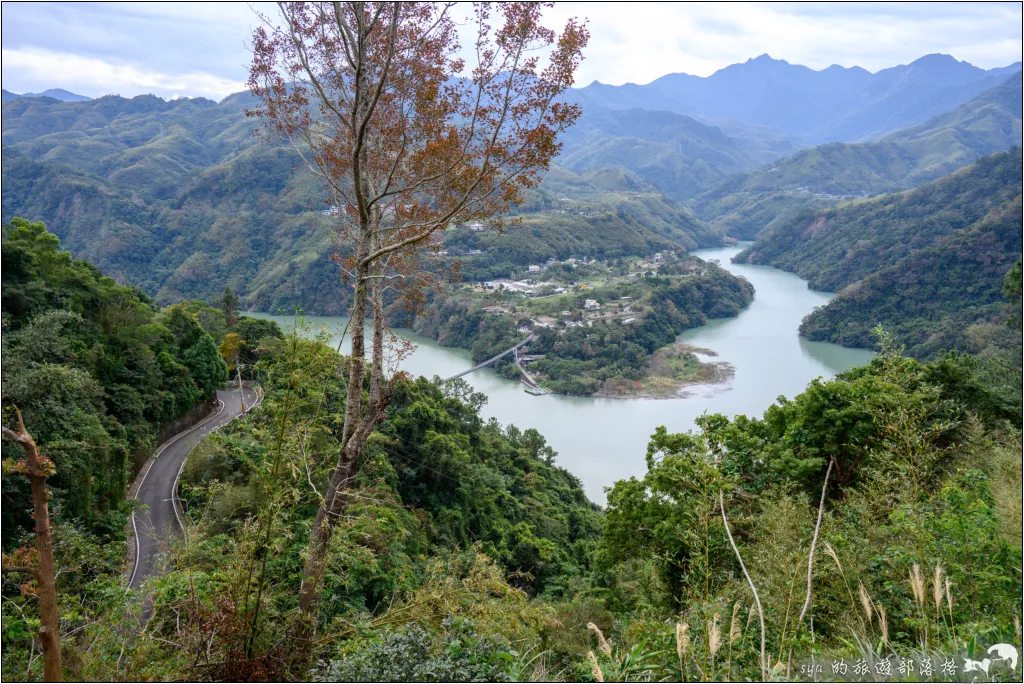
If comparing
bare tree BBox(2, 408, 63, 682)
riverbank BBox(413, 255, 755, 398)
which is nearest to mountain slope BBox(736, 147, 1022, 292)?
riverbank BBox(413, 255, 755, 398)

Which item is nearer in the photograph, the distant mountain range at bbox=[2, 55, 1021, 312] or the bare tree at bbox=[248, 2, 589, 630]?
the bare tree at bbox=[248, 2, 589, 630]

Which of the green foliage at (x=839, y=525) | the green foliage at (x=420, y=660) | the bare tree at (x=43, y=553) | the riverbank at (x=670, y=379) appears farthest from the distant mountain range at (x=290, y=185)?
the riverbank at (x=670, y=379)

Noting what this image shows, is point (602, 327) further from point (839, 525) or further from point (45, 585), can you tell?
point (45, 585)

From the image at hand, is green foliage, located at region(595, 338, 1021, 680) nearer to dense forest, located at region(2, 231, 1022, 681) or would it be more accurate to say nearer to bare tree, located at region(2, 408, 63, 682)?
dense forest, located at region(2, 231, 1022, 681)

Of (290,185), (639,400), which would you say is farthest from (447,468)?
(290,185)

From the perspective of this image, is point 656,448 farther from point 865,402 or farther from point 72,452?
point 72,452

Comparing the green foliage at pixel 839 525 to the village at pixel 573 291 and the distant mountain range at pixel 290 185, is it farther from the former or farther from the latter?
the village at pixel 573 291
